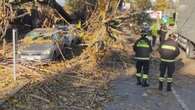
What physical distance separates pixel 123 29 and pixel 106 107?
344 inches

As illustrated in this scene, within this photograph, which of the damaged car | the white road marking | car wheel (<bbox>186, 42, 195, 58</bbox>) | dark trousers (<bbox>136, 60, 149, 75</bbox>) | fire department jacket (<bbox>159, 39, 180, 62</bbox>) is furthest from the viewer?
car wheel (<bbox>186, 42, 195, 58</bbox>)

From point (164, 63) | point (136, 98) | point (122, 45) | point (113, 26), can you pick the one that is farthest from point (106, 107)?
point (122, 45)

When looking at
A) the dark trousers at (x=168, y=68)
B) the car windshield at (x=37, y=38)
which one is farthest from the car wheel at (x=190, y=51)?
the dark trousers at (x=168, y=68)

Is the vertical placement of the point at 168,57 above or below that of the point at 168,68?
above

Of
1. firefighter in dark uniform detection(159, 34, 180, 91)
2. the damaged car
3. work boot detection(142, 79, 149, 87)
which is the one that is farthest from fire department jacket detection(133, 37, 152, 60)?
the damaged car

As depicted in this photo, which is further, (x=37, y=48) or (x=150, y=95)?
(x=37, y=48)

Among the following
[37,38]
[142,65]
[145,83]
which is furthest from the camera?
[37,38]

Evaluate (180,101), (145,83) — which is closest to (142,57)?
(145,83)

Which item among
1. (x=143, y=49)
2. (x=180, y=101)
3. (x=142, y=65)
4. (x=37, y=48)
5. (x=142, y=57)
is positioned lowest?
(x=180, y=101)

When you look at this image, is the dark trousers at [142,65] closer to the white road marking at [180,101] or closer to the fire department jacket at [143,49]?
the fire department jacket at [143,49]

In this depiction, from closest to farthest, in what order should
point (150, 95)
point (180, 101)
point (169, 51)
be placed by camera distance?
point (180, 101) < point (150, 95) < point (169, 51)

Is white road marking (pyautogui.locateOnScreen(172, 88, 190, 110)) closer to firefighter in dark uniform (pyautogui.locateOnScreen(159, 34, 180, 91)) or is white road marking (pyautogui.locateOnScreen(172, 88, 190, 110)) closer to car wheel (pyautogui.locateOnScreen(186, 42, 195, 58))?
firefighter in dark uniform (pyautogui.locateOnScreen(159, 34, 180, 91))

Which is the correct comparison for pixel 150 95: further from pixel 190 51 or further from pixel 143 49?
pixel 190 51

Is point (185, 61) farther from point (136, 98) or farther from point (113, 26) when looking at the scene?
point (136, 98)
